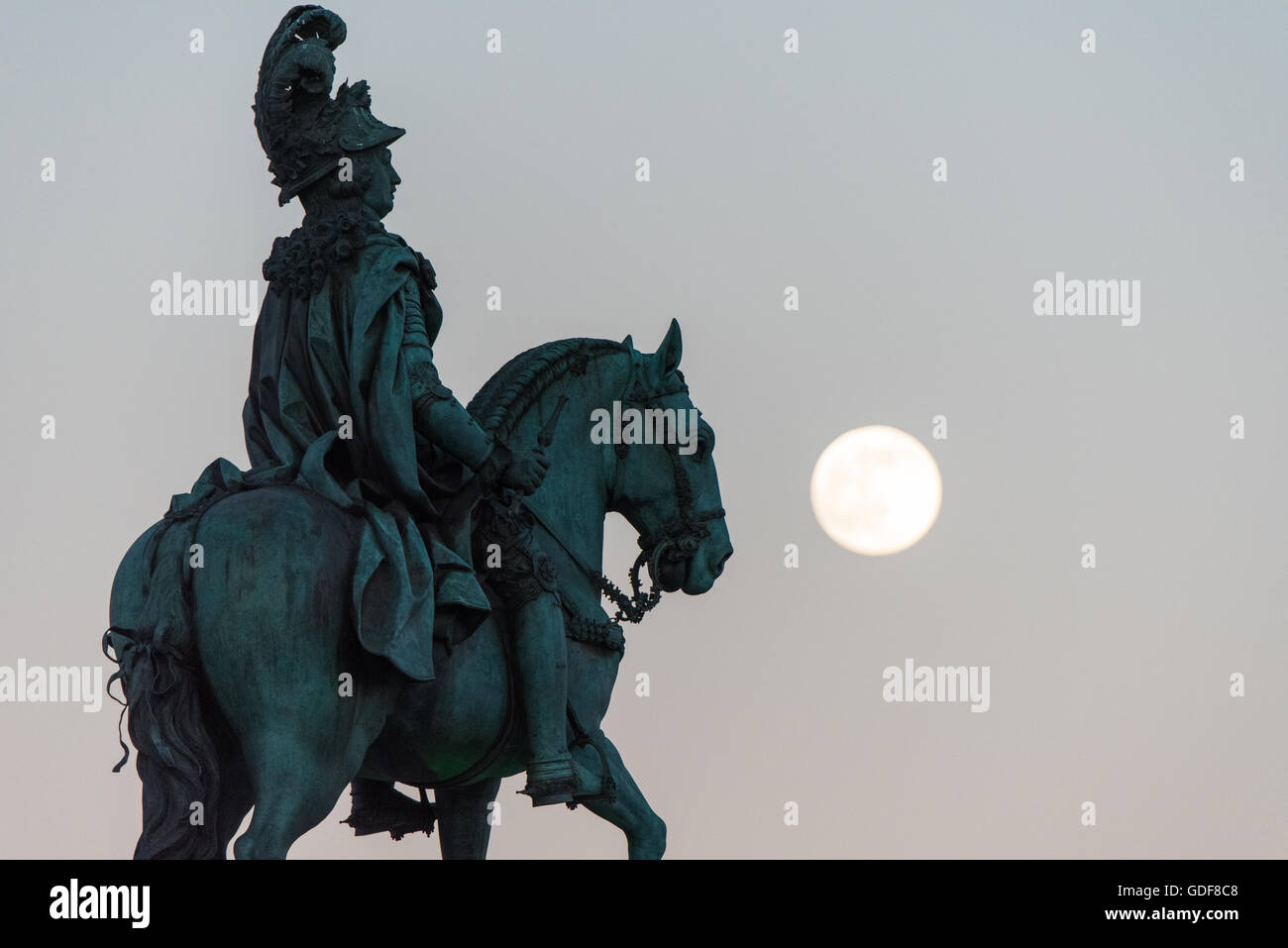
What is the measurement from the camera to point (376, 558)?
15195 mm

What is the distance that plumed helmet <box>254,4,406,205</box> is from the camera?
16.1 meters

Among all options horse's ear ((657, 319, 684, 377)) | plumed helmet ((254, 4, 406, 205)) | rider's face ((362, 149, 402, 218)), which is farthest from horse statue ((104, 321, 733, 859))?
plumed helmet ((254, 4, 406, 205))

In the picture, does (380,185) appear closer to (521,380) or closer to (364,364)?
(364,364)

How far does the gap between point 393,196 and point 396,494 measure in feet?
5.57

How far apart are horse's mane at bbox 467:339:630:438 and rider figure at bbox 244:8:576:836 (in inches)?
17.8

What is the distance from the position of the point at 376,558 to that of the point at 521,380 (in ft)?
6.73

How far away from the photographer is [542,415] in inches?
668

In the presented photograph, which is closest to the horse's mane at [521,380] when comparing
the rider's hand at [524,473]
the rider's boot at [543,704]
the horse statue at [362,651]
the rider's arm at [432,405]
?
the horse statue at [362,651]

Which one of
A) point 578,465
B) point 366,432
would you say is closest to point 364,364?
point 366,432

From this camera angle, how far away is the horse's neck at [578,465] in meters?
16.9
